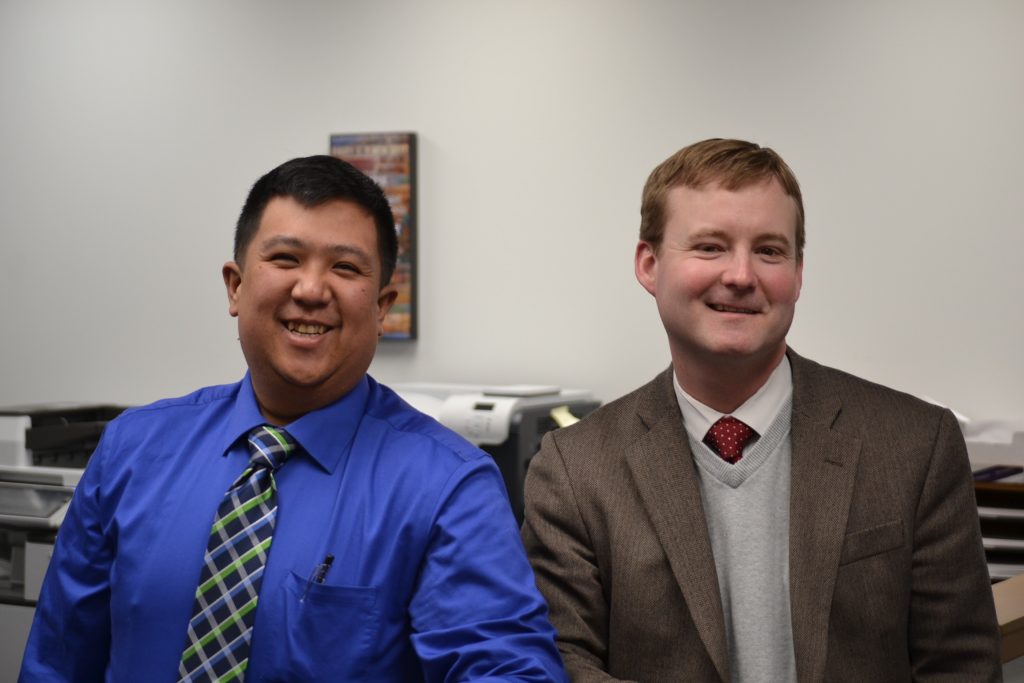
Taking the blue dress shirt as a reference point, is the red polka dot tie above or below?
above

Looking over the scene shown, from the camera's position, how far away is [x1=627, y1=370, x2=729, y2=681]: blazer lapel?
1410 millimetres

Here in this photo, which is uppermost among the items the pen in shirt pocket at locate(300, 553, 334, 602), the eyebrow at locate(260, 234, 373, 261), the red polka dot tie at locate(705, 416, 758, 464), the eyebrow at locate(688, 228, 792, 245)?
the eyebrow at locate(688, 228, 792, 245)

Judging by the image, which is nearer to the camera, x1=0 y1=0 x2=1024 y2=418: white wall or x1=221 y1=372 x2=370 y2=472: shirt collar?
x1=221 y1=372 x2=370 y2=472: shirt collar

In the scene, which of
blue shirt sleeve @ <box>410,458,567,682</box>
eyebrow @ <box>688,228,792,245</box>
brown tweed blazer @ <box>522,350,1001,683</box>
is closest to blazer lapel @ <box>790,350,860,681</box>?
brown tweed blazer @ <box>522,350,1001,683</box>

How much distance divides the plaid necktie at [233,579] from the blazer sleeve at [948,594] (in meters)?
0.86

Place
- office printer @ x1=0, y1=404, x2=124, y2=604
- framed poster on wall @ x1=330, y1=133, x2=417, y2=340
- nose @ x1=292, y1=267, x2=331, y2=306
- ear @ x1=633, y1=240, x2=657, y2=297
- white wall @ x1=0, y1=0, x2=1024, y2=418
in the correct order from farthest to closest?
1. framed poster on wall @ x1=330, y1=133, x2=417, y2=340
2. white wall @ x1=0, y1=0, x2=1024, y2=418
3. office printer @ x1=0, y1=404, x2=124, y2=604
4. ear @ x1=633, y1=240, x2=657, y2=297
5. nose @ x1=292, y1=267, x2=331, y2=306

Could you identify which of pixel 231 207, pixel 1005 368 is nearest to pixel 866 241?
pixel 1005 368

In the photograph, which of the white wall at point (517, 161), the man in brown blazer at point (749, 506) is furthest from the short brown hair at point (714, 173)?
the white wall at point (517, 161)

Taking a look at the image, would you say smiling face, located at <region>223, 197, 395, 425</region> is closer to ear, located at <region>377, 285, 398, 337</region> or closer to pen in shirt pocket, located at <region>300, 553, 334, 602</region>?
ear, located at <region>377, 285, 398, 337</region>

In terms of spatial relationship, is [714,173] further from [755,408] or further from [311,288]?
[311,288]

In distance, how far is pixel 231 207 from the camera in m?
3.93

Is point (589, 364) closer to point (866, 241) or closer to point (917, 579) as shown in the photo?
point (866, 241)

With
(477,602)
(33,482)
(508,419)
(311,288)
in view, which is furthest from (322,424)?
(33,482)

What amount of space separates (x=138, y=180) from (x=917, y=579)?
3394mm
